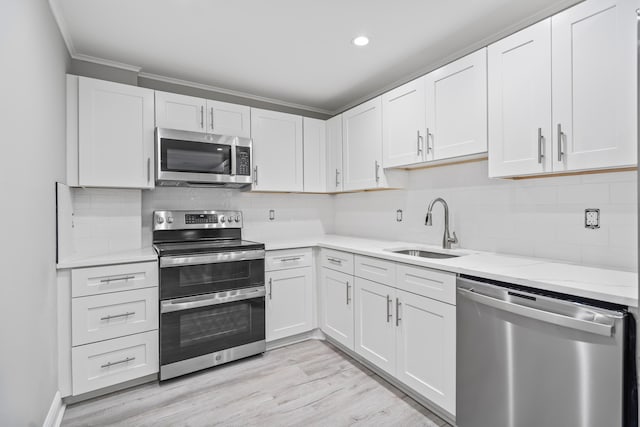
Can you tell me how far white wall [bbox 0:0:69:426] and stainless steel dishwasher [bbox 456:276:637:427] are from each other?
6.50 ft

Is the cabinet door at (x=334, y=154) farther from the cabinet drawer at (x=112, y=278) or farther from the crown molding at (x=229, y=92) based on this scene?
the cabinet drawer at (x=112, y=278)

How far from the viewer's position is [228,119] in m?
2.90

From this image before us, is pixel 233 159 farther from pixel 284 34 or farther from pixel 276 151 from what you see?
pixel 284 34

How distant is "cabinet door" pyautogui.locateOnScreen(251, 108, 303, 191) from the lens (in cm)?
307

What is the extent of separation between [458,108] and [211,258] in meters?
2.07

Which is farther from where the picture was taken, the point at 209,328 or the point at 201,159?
the point at 201,159

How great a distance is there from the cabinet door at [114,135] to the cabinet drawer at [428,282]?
2061 mm

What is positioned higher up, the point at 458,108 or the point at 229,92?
the point at 229,92

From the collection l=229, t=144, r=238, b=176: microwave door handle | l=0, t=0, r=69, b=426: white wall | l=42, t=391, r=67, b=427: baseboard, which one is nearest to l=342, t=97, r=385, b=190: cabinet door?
l=229, t=144, r=238, b=176: microwave door handle

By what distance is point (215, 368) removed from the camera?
8.18 feet

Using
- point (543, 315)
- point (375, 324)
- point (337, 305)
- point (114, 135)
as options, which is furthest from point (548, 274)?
point (114, 135)

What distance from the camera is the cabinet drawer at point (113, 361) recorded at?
203cm

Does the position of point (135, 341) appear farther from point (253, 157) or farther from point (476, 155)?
point (476, 155)

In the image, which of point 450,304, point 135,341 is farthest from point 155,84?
point 450,304
